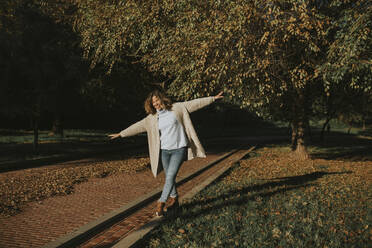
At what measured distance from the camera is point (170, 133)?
4.91 metres

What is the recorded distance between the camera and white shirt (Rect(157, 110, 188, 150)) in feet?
16.0

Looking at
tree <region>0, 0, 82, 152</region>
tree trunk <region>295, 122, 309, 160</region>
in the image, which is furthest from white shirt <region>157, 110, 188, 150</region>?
tree <region>0, 0, 82, 152</region>

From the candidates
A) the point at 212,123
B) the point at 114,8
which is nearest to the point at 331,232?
the point at 114,8

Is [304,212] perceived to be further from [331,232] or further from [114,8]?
[114,8]

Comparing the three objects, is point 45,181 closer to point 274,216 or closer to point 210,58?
point 210,58

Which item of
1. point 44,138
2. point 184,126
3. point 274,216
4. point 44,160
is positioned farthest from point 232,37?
point 44,138

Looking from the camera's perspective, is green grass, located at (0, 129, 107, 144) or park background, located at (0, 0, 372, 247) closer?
park background, located at (0, 0, 372, 247)

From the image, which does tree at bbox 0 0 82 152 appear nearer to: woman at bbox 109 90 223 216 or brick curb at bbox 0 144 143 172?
brick curb at bbox 0 144 143 172

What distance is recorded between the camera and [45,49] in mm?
13250

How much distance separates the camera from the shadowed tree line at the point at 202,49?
26.6 feet

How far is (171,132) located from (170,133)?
0.08 ft

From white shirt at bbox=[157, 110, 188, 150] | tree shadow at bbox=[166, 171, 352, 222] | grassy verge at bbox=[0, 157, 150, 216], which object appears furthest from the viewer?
grassy verge at bbox=[0, 157, 150, 216]

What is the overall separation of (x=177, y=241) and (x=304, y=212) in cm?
244

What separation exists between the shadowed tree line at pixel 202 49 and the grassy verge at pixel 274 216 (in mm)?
2673
